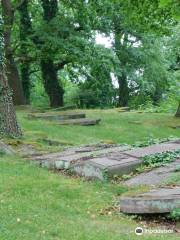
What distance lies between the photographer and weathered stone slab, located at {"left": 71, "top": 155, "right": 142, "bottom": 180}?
9539mm

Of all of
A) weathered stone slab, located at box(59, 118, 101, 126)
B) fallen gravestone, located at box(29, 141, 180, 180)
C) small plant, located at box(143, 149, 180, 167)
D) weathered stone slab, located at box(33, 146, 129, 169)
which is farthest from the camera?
weathered stone slab, located at box(59, 118, 101, 126)

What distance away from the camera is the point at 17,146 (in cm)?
1335

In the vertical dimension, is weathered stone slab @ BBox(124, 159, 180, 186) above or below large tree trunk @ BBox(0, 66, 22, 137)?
below

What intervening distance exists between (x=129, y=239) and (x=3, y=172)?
4262 millimetres

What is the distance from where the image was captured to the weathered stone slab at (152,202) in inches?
279

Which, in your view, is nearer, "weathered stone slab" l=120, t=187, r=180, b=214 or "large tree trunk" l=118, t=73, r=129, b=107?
"weathered stone slab" l=120, t=187, r=180, b=214

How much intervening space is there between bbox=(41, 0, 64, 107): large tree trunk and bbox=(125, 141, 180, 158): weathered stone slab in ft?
52.6

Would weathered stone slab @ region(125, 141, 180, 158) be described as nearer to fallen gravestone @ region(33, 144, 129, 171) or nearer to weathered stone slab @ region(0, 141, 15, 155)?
fallen gravestone @ region(33, 144, 129, 171)

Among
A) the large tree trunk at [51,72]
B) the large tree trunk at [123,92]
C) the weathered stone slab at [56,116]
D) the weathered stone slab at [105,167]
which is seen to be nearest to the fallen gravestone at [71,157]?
the weathered stone slab at [105,167]

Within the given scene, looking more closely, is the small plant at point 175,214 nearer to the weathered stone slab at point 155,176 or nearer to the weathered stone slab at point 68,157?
the weathered stone slab at point 155,176

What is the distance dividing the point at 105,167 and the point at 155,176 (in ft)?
3.05

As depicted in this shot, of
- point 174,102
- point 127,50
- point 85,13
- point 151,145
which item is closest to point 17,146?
point 151,145

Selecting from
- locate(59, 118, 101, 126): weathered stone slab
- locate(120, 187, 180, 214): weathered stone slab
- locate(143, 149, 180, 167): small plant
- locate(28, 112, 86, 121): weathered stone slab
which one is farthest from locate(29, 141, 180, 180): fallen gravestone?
locate(28, 112, 86, 121): weathered stone slab

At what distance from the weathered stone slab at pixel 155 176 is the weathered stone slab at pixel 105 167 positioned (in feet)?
1.26
